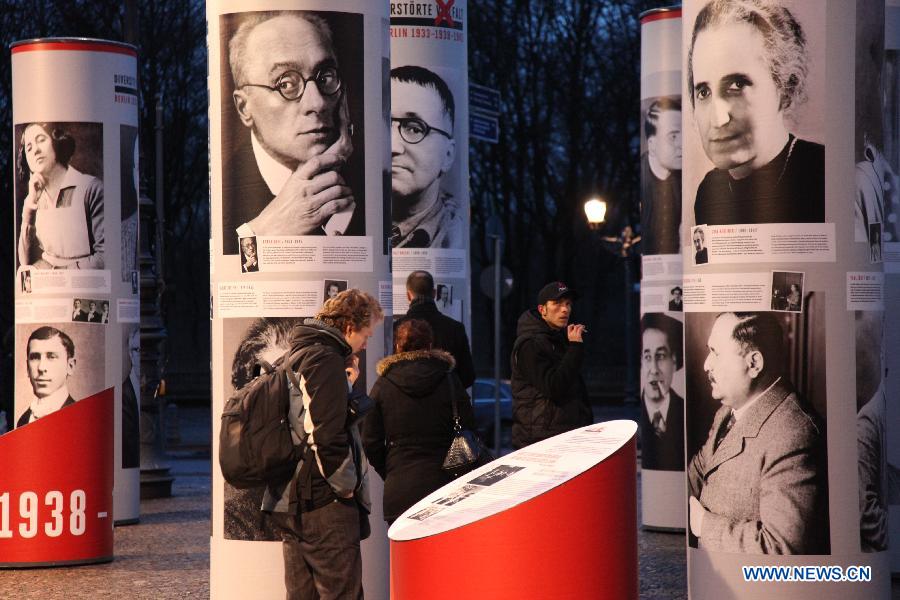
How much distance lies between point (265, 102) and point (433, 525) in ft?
12.5

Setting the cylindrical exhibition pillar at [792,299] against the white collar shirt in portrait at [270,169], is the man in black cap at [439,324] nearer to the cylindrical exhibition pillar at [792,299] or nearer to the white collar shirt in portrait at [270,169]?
the white collar shirt in portrait at [270,169]

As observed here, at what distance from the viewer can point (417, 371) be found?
9.00m

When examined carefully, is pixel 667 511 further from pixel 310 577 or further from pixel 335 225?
pixel 310 577

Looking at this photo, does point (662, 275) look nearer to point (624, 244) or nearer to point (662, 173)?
point (662, 173)

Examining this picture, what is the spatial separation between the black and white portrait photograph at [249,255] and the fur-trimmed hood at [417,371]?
953 mm

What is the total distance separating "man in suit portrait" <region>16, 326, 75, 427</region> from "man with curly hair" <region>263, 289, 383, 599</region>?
819cm

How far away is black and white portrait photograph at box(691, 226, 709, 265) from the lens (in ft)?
30.0

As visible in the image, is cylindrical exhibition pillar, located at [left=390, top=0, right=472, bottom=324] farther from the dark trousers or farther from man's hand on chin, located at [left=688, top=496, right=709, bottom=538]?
the dark trousers

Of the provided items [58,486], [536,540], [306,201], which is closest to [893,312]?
[306,201]

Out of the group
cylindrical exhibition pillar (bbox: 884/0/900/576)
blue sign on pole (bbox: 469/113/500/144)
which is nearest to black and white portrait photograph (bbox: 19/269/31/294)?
blue sign on pole (bbox: 469/113/500/144)

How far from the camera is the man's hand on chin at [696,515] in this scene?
9.19m

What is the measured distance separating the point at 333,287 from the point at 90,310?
680cm

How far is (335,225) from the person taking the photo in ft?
31.1

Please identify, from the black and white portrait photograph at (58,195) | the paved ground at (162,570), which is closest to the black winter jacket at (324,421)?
the paved ground at (162,570)
